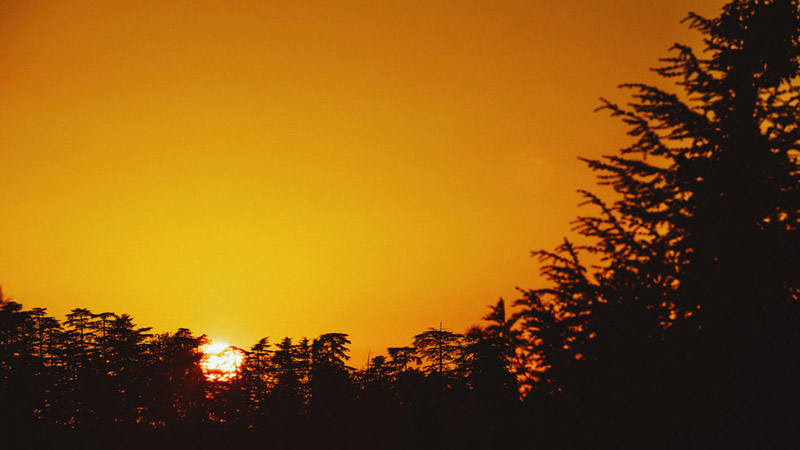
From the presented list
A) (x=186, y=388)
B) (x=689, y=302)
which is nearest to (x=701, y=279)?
(x=689, y=302)

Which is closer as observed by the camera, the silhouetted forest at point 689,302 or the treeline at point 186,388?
the silhouetted forest at point 689,302

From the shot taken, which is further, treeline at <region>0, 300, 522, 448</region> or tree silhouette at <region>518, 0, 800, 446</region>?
treeline at <region>0, 300, 522, 448</region>

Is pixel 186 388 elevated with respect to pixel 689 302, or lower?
elevated

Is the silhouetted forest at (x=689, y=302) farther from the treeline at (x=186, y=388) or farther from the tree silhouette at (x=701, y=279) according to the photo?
the treeline at (x=186, y=388)

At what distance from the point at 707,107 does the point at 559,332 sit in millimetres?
3841

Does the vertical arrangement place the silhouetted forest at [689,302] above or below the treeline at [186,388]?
below

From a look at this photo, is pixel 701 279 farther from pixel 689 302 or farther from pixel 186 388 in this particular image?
pixel 186 388

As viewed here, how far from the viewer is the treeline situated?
4459cm

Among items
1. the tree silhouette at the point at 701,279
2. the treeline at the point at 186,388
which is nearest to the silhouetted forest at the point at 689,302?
the tree silhouette at the point at 701,279

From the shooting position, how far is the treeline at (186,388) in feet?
146

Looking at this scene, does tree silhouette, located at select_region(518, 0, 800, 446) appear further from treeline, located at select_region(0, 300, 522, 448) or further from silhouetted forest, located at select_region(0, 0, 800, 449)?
treeline, located at select_region(0, 300, 522, 448)

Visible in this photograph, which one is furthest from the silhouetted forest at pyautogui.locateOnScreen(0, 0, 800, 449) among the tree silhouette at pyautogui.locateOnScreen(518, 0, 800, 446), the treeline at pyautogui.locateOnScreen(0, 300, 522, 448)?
the treeline at pyautogui.locateOnScreen(0, 300, 522, 448)

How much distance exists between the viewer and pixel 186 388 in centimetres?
5528

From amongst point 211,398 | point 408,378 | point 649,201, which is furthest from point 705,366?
point 211,398
